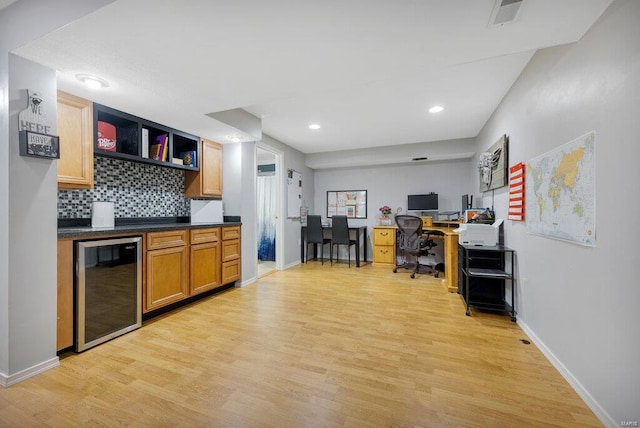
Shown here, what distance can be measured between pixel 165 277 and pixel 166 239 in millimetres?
378

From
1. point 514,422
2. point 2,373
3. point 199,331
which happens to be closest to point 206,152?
point 199,331

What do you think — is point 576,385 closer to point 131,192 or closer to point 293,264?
point 131,192

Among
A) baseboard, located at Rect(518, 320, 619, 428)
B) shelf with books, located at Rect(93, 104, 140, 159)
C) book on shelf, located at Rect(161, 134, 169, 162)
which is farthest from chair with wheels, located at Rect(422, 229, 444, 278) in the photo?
shelf with books, located at Rect(93, 104, 140, 159)

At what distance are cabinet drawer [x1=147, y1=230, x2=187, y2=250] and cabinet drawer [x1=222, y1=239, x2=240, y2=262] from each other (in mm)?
590

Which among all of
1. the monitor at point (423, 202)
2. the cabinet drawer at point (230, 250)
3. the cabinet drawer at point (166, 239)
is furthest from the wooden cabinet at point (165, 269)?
the monitor at point (423, 202)

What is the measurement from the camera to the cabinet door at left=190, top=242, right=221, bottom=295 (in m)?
2.87

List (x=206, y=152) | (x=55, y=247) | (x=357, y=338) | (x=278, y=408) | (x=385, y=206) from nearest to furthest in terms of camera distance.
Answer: (x=278, y=408) < (x=55, y=247) < (x=357, y=338) < (x=206, y=152) < (x=385, y=206)

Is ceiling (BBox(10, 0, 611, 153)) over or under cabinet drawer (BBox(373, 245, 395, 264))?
over

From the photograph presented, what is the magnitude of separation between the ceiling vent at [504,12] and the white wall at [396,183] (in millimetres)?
3803

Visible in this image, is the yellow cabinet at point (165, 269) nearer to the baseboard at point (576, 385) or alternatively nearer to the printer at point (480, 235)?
the printer at point (480, 235)

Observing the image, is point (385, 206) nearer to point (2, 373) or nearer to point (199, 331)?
point (199, 331)

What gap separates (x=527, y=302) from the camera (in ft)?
7.27

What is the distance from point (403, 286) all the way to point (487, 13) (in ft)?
10.2

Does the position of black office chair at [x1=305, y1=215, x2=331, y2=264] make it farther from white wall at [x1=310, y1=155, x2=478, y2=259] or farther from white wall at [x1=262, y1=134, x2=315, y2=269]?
white wall at [x1=310, y1=155, x2=478, y2=259]
